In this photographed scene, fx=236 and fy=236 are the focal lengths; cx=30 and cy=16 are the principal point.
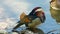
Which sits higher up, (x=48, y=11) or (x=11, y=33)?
(x=48, y=11)

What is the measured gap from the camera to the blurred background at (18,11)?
8.86ft

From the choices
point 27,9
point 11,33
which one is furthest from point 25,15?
point 11,33

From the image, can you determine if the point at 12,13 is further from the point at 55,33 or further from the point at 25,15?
the point at 55,33

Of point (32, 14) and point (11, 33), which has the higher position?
point (32, 14)

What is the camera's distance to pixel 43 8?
2.73m

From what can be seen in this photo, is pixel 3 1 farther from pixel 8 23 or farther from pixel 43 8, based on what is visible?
pixel 43 8

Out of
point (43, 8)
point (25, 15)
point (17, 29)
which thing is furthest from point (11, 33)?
point (43, 8)

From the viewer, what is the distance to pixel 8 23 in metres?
2.72

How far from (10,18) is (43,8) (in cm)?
40

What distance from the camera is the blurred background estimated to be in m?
2.70

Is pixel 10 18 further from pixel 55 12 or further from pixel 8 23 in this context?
pixel 55 12

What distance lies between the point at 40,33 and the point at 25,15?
0.89 feet

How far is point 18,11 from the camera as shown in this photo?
2729 mm

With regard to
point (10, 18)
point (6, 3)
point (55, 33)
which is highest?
point (6, 3)
